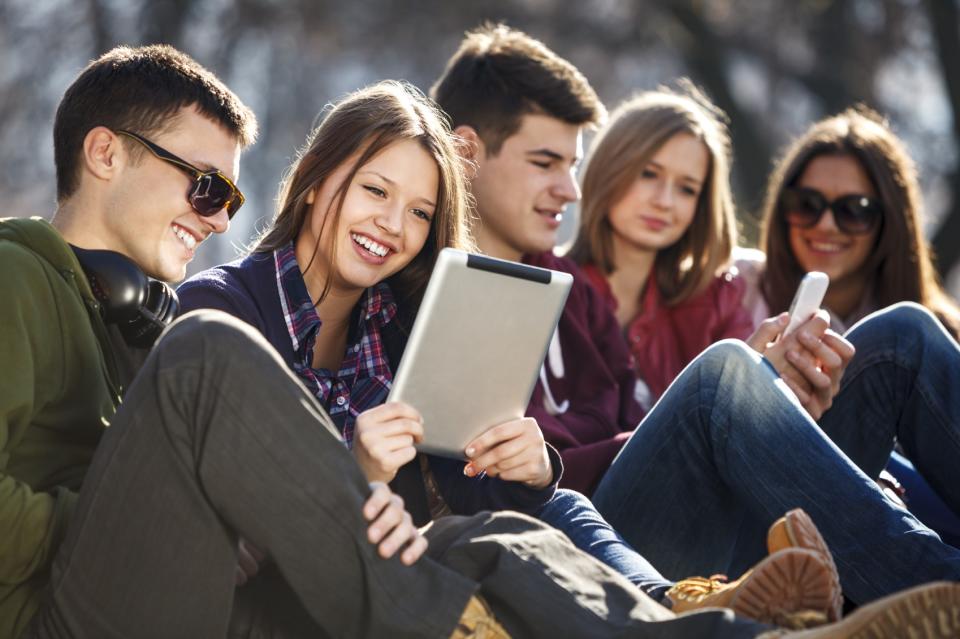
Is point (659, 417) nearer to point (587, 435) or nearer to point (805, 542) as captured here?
point (587, 435)

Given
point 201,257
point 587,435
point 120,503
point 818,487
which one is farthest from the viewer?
point 201,257

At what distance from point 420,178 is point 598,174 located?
1717mm

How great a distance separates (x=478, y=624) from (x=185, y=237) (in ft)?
4.29

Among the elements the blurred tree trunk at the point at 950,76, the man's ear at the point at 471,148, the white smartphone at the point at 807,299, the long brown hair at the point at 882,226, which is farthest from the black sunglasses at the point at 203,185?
the blurred tree trunk at the point at 950,76

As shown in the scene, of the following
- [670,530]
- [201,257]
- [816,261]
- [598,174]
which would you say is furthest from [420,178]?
[201,257]

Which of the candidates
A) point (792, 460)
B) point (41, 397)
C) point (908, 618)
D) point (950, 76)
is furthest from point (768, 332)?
point (950, 76)

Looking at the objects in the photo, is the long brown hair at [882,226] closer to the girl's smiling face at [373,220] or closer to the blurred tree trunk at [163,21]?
the girl's smiling face at [373,220]

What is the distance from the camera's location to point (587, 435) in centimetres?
396

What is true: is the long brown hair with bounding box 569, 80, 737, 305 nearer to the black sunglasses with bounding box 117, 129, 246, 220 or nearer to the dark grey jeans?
the black sunglasses with bounding box 117, 129, 246, 220

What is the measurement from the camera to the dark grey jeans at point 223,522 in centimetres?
228

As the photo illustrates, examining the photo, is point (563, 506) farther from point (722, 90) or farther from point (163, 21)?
point (722, 90)

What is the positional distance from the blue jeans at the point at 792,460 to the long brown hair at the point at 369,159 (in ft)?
2.40

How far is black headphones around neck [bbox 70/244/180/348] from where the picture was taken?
276 centimetres

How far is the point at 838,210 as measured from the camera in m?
4.92
